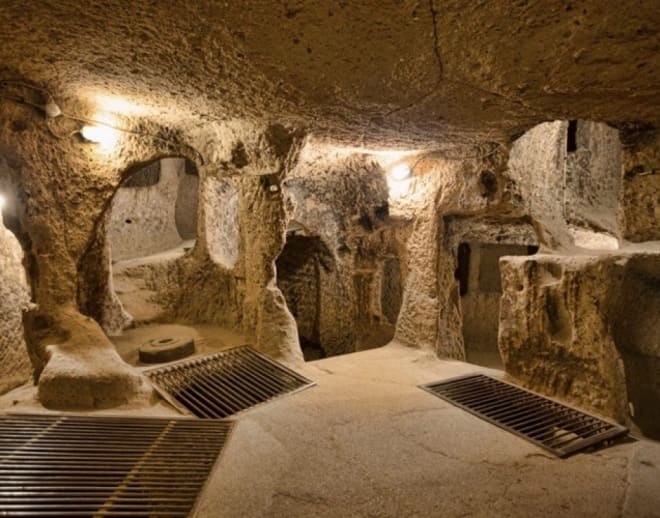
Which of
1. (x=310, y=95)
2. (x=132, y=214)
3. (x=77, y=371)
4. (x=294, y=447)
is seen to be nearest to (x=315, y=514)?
(x=294, y=447)

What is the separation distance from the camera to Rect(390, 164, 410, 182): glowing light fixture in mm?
4984

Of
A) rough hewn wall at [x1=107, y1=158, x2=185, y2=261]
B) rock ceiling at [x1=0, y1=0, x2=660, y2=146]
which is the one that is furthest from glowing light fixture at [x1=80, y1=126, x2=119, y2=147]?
rough hewn wall at [x1=107, y1=158, x2=185, y2=261]

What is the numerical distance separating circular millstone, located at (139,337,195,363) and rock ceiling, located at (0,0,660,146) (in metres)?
2.27

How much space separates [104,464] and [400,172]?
13.4ft

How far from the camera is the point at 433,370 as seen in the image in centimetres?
429

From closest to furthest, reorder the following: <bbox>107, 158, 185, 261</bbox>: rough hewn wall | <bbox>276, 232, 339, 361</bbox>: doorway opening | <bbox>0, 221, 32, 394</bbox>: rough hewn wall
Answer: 1. <bbox>0, 221, 32, 394</bbox>: rough hewn wall
2. <bbox>276, 232, 339, 361</bbox>: doorway opening
3. <bbox>107, 158, 185, 261</bbox>: rough hewn wall

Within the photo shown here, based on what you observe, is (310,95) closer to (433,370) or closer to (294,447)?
(294,447)

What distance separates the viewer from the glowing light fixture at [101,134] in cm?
362

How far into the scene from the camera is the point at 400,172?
16.5 feet

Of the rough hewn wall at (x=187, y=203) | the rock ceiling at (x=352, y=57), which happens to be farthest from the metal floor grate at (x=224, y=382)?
the rough hewn wall at (x=187, y=203)

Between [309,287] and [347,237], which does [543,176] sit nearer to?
[347,237]

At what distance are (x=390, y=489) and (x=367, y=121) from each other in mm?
2687

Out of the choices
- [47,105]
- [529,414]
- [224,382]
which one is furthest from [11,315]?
[529,414]

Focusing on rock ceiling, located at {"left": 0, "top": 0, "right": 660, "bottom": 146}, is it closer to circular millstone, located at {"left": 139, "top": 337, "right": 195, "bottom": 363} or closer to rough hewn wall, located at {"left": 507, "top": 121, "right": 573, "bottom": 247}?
rough hewn wall, located at {"left": 507, "top": 121, "right": 573, "bottom": 247}
